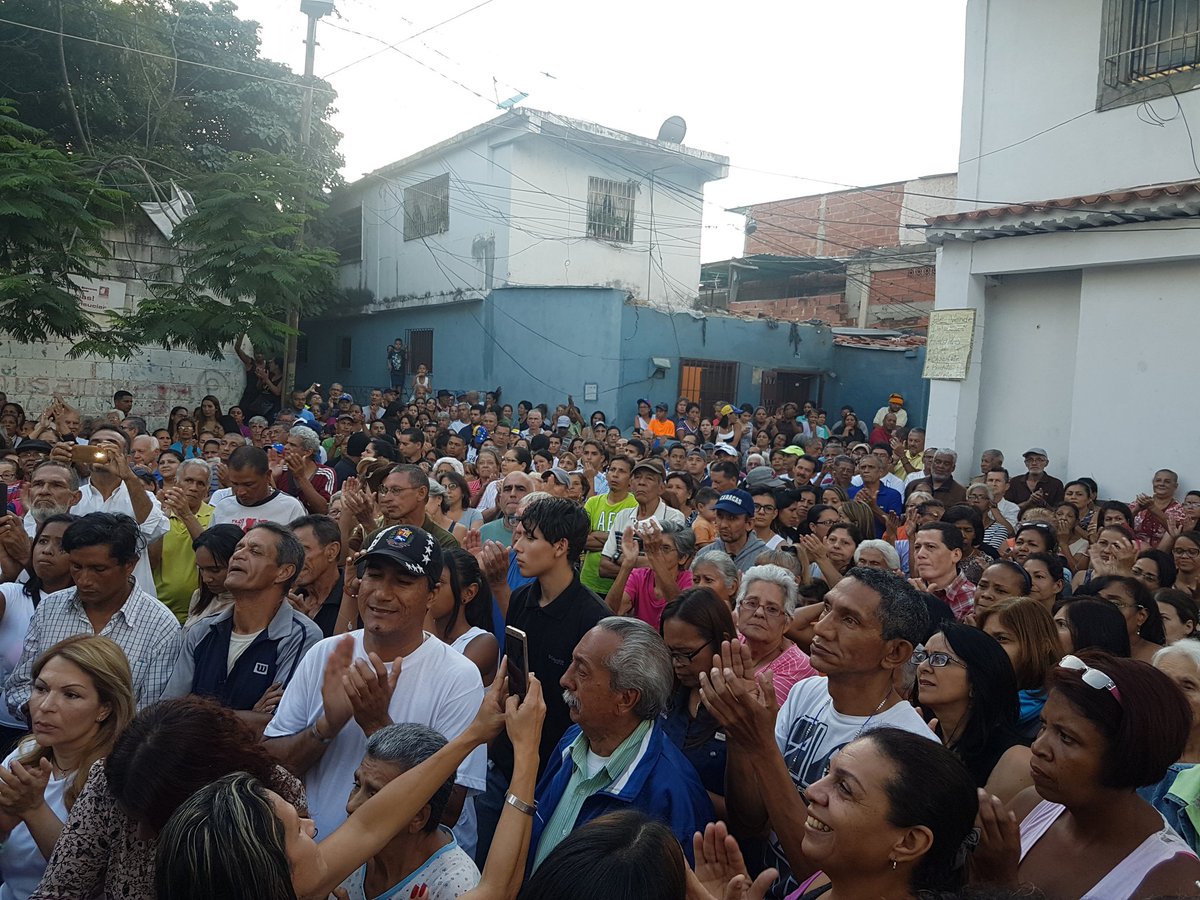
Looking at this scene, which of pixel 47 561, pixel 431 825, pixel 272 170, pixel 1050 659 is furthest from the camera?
pixel 272 170

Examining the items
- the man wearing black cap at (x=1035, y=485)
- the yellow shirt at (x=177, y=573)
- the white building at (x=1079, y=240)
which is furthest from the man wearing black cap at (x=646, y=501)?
the white building at (x=1079, y=240)

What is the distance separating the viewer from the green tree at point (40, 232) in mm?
9703

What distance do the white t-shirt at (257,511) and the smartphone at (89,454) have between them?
778 millimetres

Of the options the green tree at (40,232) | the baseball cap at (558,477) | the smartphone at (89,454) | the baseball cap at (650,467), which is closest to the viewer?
the smartphone at (89,454)

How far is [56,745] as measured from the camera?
267 cm

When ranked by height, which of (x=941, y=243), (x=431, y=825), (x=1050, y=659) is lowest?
(x=431, y=825)

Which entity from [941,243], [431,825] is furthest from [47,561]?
[941,243]

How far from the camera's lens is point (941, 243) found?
11.9 meters

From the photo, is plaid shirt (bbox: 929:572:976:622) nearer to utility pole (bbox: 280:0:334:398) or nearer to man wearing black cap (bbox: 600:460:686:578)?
man wearing black cap (bbox: 600:460:686:578)

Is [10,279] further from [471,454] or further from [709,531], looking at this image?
[709,531]

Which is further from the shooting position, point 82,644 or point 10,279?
point 10,279

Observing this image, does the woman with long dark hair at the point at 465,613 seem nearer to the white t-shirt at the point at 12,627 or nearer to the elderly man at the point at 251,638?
the elderly man at the point at 251,638

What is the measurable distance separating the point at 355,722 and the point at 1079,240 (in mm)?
10505

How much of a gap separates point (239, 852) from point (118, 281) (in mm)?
15228
